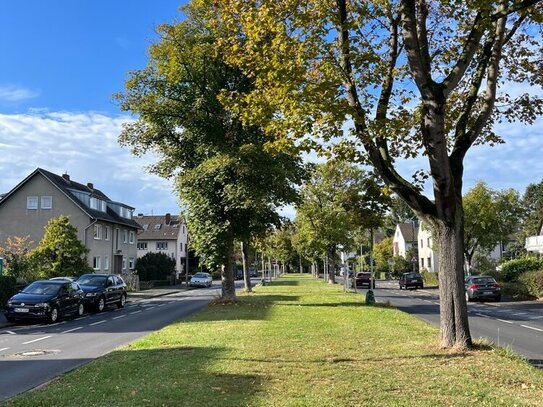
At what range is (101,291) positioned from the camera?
27578 mm

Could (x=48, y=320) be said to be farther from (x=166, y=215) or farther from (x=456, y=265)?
(x=166, y=215)

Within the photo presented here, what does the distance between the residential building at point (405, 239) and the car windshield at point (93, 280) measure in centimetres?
7000

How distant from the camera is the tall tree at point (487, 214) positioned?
157 ft

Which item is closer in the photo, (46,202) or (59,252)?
(59,252)

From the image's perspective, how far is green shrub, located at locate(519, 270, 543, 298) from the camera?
33531mm

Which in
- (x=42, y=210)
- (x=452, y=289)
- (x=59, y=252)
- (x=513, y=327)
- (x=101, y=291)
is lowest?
(x=513, y=327)

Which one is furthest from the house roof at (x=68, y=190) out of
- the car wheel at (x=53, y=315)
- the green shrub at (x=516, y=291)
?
the green shrub at (x=516, y=291)

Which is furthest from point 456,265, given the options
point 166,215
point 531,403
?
point 166,215

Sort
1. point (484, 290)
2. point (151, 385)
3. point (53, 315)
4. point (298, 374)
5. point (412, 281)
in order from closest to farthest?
point (151, 385) < point (298, 374) < point (53, 315) < point (484, 290) < point (412, 281)

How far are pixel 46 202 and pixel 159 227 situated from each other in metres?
44.1

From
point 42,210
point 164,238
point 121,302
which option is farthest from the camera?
point 164,238

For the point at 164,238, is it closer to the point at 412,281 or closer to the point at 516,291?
the point at 412,281

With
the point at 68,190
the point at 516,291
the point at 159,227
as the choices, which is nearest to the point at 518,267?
the point at 516,291

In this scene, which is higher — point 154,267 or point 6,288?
point 154,267
